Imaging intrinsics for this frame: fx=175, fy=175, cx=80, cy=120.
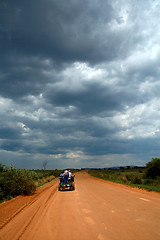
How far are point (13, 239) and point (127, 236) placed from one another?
11.5 ft

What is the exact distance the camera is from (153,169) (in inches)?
1208

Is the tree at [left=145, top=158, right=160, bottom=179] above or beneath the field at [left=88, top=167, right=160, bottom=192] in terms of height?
above

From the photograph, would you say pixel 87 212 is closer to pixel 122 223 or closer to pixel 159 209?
pixel 122 223

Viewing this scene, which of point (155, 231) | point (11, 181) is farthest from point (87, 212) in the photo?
point (11, 181)

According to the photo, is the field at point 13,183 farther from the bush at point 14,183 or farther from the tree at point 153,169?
the tree at point 153,169

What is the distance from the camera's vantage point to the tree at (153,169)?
99.6ft

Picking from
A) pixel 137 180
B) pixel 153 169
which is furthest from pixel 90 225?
pixel 153 169

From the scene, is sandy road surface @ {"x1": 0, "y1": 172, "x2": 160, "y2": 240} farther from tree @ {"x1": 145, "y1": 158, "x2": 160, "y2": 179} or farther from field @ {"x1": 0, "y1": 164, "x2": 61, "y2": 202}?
tree @ {"x1": 145, "y1": 158, "x2": 160, "y2": 179}

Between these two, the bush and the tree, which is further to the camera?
the tree

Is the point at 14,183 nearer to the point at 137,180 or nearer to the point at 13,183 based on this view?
the point at 13,183

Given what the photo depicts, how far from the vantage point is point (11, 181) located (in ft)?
52.3

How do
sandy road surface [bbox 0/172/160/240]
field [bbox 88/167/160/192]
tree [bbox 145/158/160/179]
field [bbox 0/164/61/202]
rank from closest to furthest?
sandy road surface [bbox 0/172/160/240] → field [bbox 0/164/61/202] → field [bbox 88/167/160/192] → tree [bbox 145/158/160/179]

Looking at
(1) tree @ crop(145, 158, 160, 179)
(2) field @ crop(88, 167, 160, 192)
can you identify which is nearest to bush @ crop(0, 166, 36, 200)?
(2) field @ crop(88, 167, 160, 192)

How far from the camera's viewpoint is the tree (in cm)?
3036
